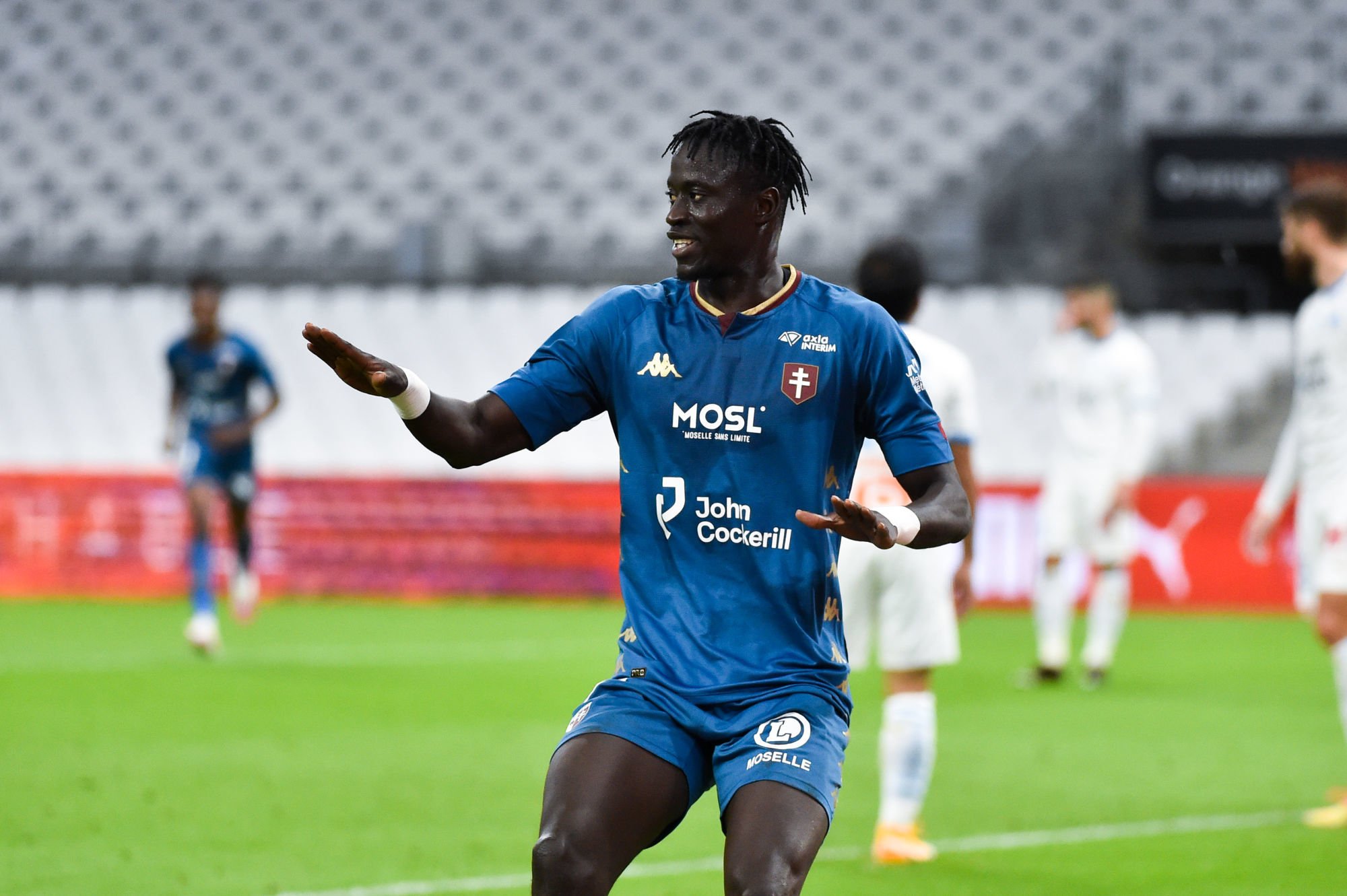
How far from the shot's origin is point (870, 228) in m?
18.1

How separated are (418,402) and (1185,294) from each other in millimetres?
15095

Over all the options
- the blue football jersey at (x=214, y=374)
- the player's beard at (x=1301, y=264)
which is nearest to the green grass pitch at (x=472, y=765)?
the blue football jersey at (x=214, y=374)

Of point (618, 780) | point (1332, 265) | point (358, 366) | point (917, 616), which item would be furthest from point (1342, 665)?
point (358, 366)

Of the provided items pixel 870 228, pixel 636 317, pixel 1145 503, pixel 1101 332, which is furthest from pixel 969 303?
pixel 636 317

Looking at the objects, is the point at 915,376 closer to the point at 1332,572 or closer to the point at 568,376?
the point at 568,376

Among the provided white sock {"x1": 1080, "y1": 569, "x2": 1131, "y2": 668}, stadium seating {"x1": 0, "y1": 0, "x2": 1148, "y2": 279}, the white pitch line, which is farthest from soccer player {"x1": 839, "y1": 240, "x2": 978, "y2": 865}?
stadium seating {"x1": 0, "y1": 0, "x2": 1148, "y2": 279}

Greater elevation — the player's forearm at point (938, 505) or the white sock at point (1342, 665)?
the player's forearm at point (938, 505)

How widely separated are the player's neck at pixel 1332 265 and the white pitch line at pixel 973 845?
212 centimetres

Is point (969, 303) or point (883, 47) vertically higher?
point (883, 47)

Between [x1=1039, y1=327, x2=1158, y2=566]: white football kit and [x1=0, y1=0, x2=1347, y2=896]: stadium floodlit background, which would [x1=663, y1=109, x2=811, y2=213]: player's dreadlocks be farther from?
[x1=1039, y1=327, x2=1158, y2=566]: white football kit

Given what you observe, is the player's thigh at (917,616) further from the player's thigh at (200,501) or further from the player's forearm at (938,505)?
the player's thigh at (200,501)

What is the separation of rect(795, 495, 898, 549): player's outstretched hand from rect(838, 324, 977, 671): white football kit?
8.75 feet

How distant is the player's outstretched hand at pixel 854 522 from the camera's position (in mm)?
3039

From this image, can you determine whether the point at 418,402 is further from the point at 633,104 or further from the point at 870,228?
the point at 633,104
